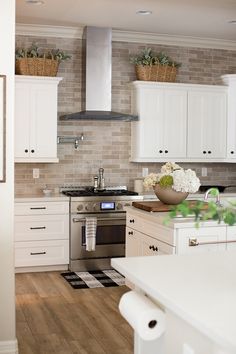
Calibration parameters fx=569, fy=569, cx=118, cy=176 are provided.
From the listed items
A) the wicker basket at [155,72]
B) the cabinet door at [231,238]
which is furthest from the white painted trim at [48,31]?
the cabinet door at [231,238]

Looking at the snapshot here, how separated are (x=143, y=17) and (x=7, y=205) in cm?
335

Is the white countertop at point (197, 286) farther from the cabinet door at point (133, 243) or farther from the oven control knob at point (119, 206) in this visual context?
the oven control knob at point (119, 206)

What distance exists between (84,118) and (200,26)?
5.74 feet

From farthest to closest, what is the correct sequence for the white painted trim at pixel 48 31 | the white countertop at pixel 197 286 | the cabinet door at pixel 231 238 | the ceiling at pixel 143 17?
the white painted trim at pixel 48 31, the ceiling at pixel 143 17, the cabinet door at pixel 231 238, the white countertop at pixel 197 286

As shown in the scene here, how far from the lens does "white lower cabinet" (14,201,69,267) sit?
20.8 feet

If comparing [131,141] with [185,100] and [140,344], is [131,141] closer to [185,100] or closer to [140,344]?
[185,100]

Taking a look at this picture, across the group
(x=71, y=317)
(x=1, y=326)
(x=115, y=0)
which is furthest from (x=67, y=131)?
(x=1, y=326)

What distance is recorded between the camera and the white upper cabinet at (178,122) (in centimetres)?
700

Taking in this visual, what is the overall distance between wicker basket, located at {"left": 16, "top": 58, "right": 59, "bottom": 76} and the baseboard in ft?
11.7

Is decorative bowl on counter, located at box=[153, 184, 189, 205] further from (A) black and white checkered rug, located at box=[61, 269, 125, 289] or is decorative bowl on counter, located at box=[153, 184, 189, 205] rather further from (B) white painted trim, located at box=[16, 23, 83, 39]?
(B) white painted trim, located at box=[16, 23, 83, 39]

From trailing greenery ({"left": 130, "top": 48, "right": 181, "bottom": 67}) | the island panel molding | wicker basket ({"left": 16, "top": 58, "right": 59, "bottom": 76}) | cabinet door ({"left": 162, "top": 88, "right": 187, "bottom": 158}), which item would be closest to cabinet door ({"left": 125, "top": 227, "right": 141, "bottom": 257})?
the island panel molding

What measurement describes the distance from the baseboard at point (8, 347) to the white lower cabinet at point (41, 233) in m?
2.54

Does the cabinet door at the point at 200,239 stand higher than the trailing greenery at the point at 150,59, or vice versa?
the trailing greenery at the point at 150,59

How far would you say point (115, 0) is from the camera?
5562mm
